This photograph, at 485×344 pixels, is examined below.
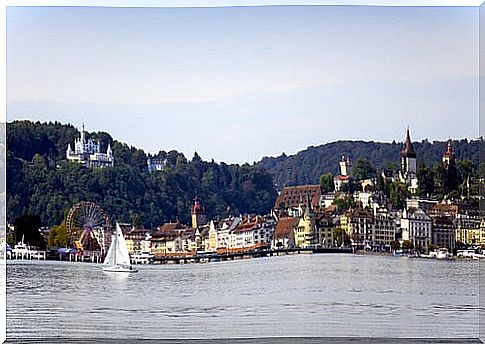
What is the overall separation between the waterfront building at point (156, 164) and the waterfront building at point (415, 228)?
2.14m

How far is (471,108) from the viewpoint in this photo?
7492 millimetres

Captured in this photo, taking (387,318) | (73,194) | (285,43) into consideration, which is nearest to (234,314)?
(387,318)

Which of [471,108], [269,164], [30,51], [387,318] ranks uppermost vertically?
[30,51]

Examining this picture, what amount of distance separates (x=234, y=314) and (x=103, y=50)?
252 centimetres

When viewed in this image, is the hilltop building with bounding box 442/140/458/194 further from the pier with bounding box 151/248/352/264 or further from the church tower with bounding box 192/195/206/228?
the church tower with bounding box 192/195/206/228

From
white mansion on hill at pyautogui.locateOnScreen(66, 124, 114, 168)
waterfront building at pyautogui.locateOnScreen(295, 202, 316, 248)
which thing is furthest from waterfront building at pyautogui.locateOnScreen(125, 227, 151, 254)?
waterfront building at pyautogui.locateOnScreen(295, 202, 316, 248)

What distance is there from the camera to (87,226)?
7.51 metres

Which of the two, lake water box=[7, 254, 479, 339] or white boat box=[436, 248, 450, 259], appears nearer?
lake water box=[7, 254, 479, 339]

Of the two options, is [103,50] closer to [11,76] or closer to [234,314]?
[11,76]

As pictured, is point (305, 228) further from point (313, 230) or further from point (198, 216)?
point (198, 216)

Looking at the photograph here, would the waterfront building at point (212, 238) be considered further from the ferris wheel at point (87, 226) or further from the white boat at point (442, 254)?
the white boat at point (442, 254)

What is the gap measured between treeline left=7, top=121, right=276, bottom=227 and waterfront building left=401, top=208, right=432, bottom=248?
1.18 meters

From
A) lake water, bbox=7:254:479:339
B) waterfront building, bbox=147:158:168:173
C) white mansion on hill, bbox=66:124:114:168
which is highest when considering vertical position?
white mansion on hill, bbox=66:124:114:168

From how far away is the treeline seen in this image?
295 inches
